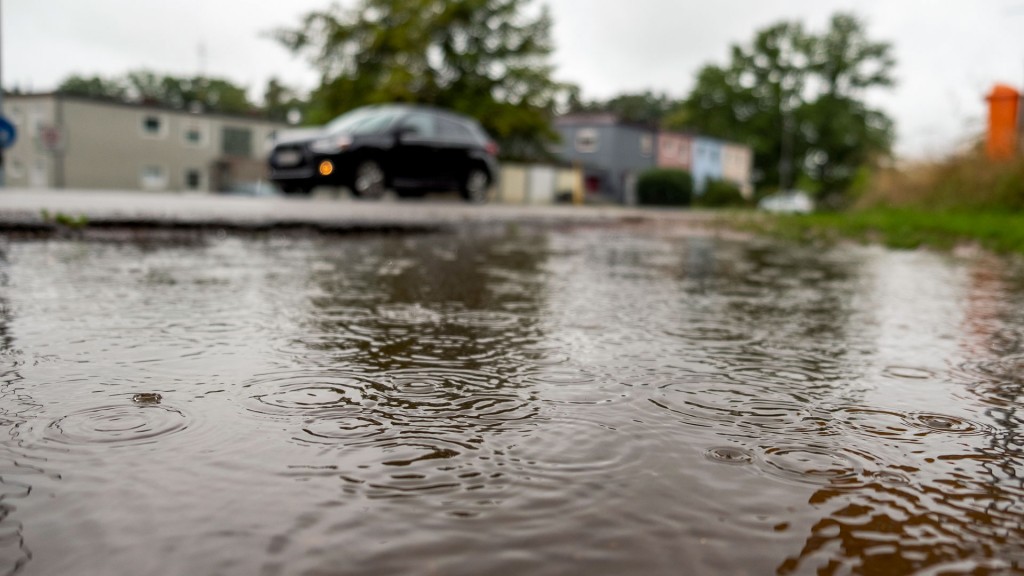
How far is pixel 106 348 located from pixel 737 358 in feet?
5.47

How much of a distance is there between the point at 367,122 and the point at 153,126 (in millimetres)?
38213

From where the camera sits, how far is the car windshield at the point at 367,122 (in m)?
14.0

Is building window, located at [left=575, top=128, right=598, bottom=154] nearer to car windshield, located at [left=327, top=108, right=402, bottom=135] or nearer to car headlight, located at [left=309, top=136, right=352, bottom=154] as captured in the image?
car windshield, located at [left=327, top=108, right=402, bottom=135]

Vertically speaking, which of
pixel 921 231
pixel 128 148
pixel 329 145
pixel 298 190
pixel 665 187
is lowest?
pixel 921 231

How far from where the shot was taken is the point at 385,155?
14133 mm

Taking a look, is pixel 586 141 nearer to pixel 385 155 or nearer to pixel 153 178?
pixel 153 178

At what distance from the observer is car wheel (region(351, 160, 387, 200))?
1388 centimetres

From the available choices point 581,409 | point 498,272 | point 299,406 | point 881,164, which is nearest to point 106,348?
point 299,406

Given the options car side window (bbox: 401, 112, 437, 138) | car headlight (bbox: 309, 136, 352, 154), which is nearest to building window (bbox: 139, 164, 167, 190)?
car side window (bbox: 401, 112, 437, 138)

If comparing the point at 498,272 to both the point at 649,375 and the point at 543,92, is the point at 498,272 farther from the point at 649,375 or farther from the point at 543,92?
the point at 543,92

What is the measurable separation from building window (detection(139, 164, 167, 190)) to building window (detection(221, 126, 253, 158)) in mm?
3892

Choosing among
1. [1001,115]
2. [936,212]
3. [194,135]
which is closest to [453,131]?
[936,212]

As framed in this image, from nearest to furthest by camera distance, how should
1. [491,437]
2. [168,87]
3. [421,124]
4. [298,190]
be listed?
1. [491,437]
2. [298,190]
3. [421,124]
4. [168,87]

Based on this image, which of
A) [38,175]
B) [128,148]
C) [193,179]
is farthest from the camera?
[193,179]
